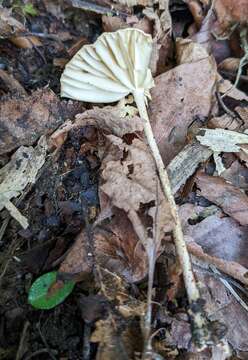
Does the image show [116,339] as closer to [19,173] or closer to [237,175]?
[19,173]

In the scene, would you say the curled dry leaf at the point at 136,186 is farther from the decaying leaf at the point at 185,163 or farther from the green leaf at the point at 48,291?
the green leaf at the point at 48,291

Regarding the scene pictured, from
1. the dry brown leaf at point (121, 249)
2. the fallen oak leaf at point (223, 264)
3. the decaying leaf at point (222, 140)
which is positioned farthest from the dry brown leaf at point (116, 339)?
the decaying leaf at point (222, 140)

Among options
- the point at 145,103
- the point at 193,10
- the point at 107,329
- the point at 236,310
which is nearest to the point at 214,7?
the point at 193,10

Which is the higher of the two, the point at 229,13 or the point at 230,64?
the point at 229,13

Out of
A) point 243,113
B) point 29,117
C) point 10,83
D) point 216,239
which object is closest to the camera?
point 216,239

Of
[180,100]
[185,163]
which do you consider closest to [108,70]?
[180,100]

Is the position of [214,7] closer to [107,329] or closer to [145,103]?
[145,103]
